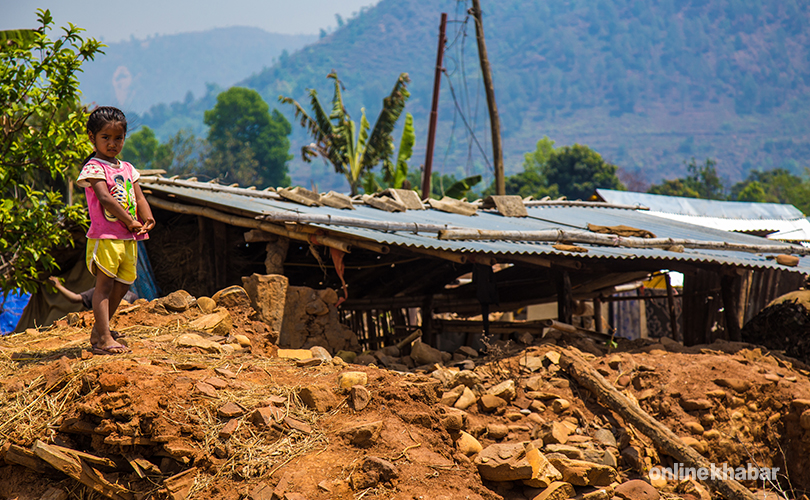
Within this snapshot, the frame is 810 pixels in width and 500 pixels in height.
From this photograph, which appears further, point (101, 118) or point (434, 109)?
point (434, 109)

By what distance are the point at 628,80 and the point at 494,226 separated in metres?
170

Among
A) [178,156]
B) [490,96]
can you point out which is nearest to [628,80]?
→ [178,156]

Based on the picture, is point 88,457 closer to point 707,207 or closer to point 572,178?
point 707,207

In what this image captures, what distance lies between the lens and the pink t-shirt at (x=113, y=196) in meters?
3.86

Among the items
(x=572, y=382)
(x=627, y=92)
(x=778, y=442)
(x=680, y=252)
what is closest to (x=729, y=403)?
(x=778, y=442)

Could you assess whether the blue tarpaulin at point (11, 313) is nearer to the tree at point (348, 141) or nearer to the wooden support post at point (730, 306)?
the wooden support post at point (730, 306)

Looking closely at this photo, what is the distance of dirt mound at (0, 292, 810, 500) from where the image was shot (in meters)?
3.52

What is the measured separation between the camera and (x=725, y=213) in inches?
646

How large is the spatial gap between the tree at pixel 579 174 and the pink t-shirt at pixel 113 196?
4216 cm

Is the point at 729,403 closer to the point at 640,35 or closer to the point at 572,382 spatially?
the point at 572,382

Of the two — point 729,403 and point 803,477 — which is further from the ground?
point 729,403

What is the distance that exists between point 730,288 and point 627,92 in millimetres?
166288

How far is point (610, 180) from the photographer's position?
43.6m

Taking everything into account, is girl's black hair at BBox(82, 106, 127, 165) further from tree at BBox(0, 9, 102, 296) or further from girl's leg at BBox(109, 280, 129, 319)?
tree at BBox(0, 9, 102, 296)
